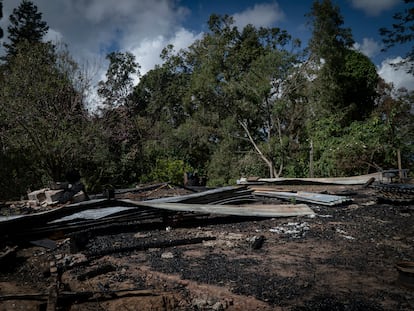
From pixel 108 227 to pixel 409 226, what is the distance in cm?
487

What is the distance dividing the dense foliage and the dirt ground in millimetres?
6352

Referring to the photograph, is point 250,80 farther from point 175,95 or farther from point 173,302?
point 173,302

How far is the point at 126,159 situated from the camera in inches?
541

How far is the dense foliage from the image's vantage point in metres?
10.7

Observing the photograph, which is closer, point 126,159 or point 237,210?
point 237,210

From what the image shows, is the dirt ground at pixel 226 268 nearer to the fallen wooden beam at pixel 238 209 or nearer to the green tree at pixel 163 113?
the fallen wooden beam at pixel 238 209

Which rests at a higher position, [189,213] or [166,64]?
[166,64]

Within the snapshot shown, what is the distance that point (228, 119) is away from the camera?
14.0m

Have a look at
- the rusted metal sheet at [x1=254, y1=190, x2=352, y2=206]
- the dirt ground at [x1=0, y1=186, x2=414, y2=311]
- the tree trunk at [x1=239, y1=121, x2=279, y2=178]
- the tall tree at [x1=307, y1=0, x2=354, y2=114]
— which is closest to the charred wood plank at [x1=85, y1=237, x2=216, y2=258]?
the dirt ground at [x1=0, y1=186, x2=414, y2=311]

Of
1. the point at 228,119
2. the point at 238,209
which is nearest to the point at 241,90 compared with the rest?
the point at 228,119

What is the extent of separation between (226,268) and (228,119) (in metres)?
10.8

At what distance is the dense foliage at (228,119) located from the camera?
35.0ft

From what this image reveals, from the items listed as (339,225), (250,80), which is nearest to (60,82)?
(250,80)

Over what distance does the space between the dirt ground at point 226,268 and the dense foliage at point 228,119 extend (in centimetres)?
635
